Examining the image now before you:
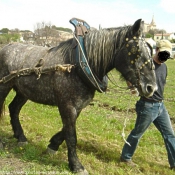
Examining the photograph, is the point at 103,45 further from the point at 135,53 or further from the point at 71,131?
the point at 71,131

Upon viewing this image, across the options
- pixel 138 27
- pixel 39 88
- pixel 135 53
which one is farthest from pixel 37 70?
pixel 138 27

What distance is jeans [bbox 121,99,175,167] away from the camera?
12.2 feet

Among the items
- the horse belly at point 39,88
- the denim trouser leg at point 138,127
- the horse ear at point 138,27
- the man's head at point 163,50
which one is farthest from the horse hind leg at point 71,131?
the man's head at point 163,50

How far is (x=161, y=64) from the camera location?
3.73 metres

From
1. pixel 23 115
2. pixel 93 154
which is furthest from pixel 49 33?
pixel 93 154

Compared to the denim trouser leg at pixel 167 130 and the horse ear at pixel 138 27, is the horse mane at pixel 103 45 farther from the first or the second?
the denim trouser leg at pixel 167 130

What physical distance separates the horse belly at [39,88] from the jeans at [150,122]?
130 cm

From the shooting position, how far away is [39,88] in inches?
149

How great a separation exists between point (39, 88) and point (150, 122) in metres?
1.74

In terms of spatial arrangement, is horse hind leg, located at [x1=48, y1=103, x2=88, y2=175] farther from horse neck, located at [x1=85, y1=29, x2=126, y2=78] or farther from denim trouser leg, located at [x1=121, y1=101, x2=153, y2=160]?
denim trouser leg, located at [x1=121, y1=101, x2=153, y2=160]

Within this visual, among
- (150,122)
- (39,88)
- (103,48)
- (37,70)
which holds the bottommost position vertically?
(150,122)

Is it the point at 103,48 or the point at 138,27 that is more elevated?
the point at 138,27

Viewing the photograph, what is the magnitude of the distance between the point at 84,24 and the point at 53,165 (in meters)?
2.20

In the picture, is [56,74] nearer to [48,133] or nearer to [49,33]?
[48,133]
